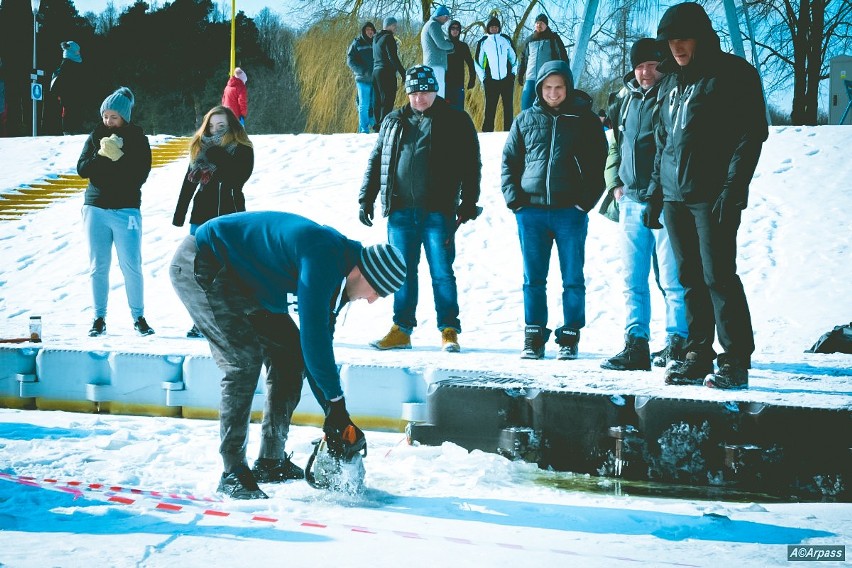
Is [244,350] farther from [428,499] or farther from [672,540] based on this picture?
[672,540]

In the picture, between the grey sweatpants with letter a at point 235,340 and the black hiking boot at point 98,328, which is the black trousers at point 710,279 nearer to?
the grey sweatpants with letter a at point 235,340

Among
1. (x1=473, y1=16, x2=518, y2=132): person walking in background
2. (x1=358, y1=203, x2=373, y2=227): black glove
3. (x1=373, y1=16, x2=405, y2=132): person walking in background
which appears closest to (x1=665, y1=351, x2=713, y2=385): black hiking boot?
(x1=358, y1=203, x2=373, y2=227): black glove

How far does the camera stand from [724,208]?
4598 millimetres

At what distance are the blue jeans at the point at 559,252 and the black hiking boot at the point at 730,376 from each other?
1335 mm

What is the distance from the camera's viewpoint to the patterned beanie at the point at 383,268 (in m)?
3.54

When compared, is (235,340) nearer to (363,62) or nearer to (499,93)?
(499,93)

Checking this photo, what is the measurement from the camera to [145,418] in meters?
5.72

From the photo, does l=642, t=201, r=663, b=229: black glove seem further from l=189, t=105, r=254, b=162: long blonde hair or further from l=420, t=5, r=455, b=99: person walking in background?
l=420, t=5, r=455, b=99: person walking in background

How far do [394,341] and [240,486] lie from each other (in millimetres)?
2637

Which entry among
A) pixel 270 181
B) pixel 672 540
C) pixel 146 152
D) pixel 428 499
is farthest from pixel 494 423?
pixel 270 181

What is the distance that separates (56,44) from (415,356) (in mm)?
24604

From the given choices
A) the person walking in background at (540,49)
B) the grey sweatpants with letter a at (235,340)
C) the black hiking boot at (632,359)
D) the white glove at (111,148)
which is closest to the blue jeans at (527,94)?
the person walking in background at (540,49)

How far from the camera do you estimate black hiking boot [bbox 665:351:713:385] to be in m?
4.84

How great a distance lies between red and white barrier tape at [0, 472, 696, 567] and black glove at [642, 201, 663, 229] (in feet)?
7.86
